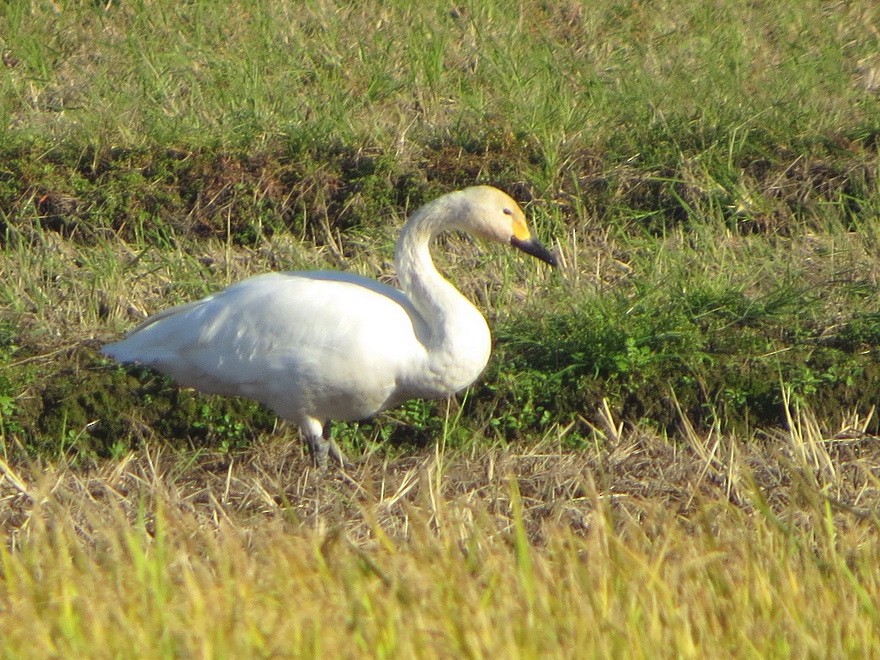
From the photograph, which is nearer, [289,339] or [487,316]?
[289,339]

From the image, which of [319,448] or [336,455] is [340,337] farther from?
[336,455]

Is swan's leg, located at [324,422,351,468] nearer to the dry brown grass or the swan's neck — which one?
the swan's neck

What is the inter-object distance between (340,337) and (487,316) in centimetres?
145

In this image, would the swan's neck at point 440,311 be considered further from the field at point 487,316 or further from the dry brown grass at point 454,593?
the dry brown grass at point 454,593

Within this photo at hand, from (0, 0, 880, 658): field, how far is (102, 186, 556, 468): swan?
11.5 inches

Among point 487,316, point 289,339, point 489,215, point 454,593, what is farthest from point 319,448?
point 454,593

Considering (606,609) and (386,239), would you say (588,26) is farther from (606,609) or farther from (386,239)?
(606,609)

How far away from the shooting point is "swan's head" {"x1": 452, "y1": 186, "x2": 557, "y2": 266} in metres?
4.71

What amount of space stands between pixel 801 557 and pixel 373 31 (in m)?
5.71

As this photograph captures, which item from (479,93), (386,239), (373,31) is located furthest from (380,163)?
(373,31)

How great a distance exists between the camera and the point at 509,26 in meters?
8.43

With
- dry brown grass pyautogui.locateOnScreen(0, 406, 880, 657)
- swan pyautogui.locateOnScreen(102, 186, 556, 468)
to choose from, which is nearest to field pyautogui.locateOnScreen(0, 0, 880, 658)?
dry brown grass pyautogui.locateOnScreen(0, 406, 880, 657)

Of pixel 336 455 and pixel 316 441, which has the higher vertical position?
pixel 316 441

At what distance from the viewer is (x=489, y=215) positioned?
4.70 meters
